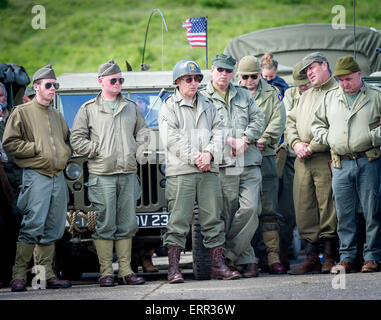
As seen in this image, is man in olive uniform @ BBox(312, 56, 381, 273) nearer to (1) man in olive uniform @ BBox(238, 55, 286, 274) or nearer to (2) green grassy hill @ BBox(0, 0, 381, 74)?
(1) man in olive uniform @ BBox(238, 55, 286, 274)

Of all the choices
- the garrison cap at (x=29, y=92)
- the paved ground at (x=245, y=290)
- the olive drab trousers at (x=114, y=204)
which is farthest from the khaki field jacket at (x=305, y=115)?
the garrison cap at (x=29, y=92)

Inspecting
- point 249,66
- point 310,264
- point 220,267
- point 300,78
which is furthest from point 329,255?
point 249,66

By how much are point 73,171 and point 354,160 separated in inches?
105

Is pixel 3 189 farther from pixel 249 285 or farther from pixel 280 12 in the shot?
pixel 280 12

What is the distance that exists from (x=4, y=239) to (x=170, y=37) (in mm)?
29046

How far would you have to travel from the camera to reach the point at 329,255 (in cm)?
776

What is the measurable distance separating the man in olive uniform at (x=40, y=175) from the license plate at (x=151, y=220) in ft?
2.65

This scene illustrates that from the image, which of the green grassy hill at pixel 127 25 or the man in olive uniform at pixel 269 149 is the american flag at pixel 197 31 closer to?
the man in olive uniform at pixel 269 149

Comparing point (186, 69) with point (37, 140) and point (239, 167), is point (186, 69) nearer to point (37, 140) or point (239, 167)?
point (239, 167)

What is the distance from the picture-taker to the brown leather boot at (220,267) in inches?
285

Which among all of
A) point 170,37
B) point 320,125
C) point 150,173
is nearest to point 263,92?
point 320,125

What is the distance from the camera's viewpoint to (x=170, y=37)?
119 feet

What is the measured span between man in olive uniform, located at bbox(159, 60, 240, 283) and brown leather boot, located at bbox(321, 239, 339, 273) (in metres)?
1.00

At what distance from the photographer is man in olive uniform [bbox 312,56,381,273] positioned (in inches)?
288
